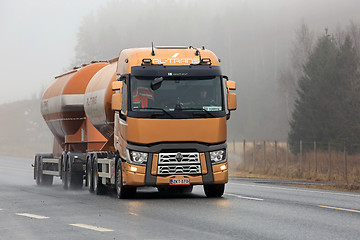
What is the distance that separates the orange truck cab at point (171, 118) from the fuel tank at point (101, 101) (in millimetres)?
1946

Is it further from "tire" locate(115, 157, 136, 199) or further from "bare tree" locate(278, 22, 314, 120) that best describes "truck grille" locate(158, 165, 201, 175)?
"bare tree" locate(278, 22, 314, 120)

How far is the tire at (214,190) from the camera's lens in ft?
62.1

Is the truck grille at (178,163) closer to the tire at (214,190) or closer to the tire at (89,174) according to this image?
the tire at (214,190)

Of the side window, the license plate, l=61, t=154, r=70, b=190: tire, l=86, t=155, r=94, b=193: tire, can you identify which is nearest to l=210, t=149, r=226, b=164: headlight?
the license plate

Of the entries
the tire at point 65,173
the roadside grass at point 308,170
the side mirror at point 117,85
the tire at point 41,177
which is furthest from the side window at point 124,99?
the tire at point 41,177

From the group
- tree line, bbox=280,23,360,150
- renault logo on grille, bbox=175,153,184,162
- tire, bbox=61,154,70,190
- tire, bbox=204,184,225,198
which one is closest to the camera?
renault logo on grille, bbox=175,153,184,162

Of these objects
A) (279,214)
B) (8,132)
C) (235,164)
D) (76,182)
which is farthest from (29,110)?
(279,214)

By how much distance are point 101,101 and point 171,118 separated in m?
4.13

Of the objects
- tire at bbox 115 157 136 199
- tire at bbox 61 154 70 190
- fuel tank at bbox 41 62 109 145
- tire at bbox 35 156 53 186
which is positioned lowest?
tire at bbox 35 156 53 186

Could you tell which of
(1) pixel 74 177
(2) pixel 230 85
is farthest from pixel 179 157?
(1) pixel 74 177

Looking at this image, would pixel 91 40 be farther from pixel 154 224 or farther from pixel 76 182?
pixel 154 224

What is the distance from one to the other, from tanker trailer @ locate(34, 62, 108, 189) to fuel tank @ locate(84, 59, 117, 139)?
2.13 feet

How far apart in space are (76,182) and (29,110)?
133m

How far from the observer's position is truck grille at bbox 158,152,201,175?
1761 cm
